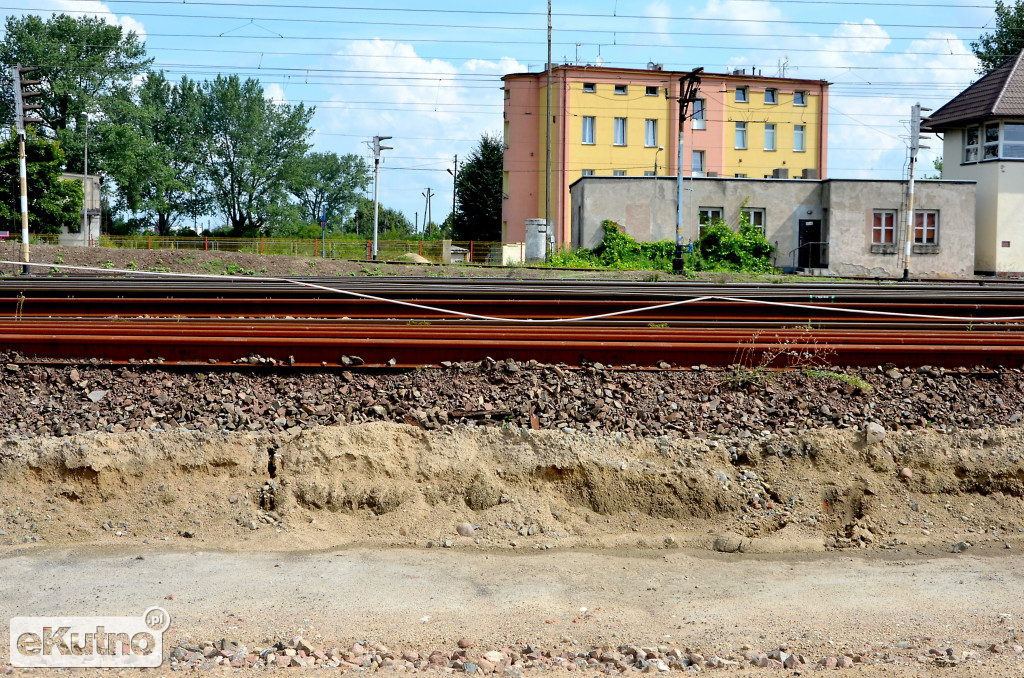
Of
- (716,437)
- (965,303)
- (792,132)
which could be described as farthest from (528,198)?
(716,437)

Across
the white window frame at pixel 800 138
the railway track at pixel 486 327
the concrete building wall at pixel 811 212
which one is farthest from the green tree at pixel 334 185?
the railway track at pixel 486 327

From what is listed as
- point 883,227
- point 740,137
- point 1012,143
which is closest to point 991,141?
point 1012,143

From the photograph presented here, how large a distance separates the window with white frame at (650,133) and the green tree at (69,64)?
38.8 metres

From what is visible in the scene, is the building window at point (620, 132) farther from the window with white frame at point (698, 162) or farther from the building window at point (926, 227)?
the building window at point (926, 227)

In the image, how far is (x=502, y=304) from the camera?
1245 centimetres

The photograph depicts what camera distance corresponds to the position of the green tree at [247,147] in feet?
252

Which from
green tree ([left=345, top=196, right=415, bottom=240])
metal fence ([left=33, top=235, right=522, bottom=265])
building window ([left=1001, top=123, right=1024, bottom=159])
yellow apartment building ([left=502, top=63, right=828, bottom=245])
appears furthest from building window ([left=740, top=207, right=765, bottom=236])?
green tree ([left=345, top=196, right=415, bottom=240])

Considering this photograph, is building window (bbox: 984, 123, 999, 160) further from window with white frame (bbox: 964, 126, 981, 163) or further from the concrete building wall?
the concrete building wall

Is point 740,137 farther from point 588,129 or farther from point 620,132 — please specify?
point 588,129

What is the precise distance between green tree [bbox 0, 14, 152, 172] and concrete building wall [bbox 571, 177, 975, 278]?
141 ft

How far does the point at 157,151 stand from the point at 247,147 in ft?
29.5

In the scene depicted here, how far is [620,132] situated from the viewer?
55.2 m

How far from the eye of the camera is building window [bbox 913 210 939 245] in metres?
35.7

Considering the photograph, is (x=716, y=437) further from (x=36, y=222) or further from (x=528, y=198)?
(x=36, y=222)
